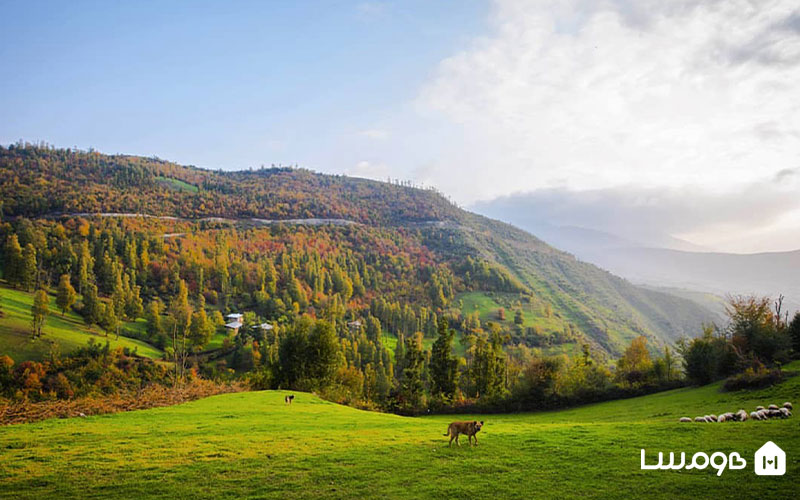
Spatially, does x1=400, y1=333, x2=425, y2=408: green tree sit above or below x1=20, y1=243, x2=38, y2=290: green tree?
below

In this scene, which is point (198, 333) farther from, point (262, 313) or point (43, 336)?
point (262, 313)

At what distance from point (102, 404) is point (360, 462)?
20124 mm

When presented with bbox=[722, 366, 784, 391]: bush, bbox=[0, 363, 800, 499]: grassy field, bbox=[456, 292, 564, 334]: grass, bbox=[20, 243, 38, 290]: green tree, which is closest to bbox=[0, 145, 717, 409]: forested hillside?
bbox=[20, 243, 38, 290]: green tree

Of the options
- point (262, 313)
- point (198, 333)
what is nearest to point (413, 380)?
point (198, 333)

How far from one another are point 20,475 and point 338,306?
128163 mm

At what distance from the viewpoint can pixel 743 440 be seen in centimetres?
1288

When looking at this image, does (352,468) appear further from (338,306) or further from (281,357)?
(338,306)

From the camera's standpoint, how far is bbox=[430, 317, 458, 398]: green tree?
172ft

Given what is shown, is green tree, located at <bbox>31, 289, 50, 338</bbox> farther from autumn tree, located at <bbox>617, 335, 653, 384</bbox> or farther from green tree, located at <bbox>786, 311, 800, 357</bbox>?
green tree, located at <bbox>786, 311, 800, 357</bbox>

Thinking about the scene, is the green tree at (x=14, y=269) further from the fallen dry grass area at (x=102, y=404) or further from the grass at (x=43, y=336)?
the fallen dry grass area at (x=102, y=404)

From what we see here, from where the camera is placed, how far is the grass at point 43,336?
240 ft

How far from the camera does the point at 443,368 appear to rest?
2079 inches

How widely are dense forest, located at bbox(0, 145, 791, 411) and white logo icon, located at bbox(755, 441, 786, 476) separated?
82.1ft

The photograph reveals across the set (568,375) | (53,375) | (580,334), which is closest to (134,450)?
(568,375)
